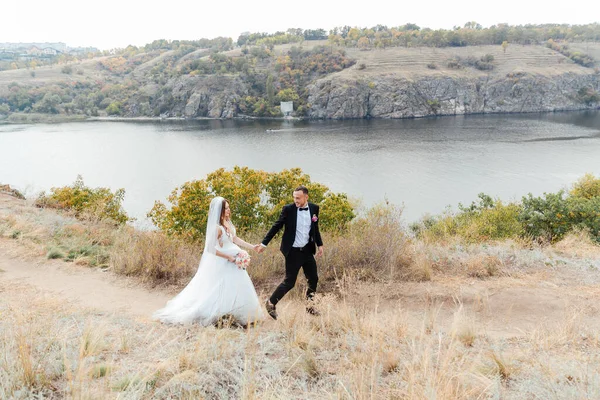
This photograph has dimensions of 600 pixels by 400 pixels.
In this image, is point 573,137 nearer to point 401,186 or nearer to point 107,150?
point 401,186

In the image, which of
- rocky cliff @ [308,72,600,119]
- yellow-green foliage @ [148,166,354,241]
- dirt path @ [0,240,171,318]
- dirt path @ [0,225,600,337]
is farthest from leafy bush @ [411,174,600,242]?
rocky cliff @ [308,72,600,119]

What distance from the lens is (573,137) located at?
6034 cm

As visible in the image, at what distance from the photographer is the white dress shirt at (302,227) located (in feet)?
18.3

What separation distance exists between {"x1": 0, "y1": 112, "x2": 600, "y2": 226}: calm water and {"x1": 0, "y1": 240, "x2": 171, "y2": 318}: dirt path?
74.6 feet

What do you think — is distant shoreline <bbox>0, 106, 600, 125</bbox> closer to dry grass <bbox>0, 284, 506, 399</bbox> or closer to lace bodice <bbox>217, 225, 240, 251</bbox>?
lace bodice <bbox>217, 225, 240, 251</bbox>

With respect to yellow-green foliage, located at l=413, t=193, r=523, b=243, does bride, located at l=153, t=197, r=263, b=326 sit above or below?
above

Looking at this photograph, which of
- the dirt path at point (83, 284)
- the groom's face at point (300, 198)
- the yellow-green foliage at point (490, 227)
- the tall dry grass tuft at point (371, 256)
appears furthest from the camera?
the yellow-green foliage at point (490, 227)

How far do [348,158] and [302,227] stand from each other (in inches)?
1753

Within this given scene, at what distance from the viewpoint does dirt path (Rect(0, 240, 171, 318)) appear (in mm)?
6031

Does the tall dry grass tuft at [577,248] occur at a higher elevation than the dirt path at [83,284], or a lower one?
lower

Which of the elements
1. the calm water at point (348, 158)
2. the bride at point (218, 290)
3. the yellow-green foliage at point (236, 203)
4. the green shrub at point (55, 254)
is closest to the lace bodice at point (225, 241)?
the bride at point (218, 290)

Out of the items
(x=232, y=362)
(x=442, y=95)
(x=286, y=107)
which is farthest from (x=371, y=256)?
(x=442, y=95)

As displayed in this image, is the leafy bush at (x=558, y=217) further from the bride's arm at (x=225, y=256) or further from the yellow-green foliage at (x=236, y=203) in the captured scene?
the bride's arm at (x=225, y=256)

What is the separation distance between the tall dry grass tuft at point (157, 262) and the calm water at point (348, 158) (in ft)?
76.6
